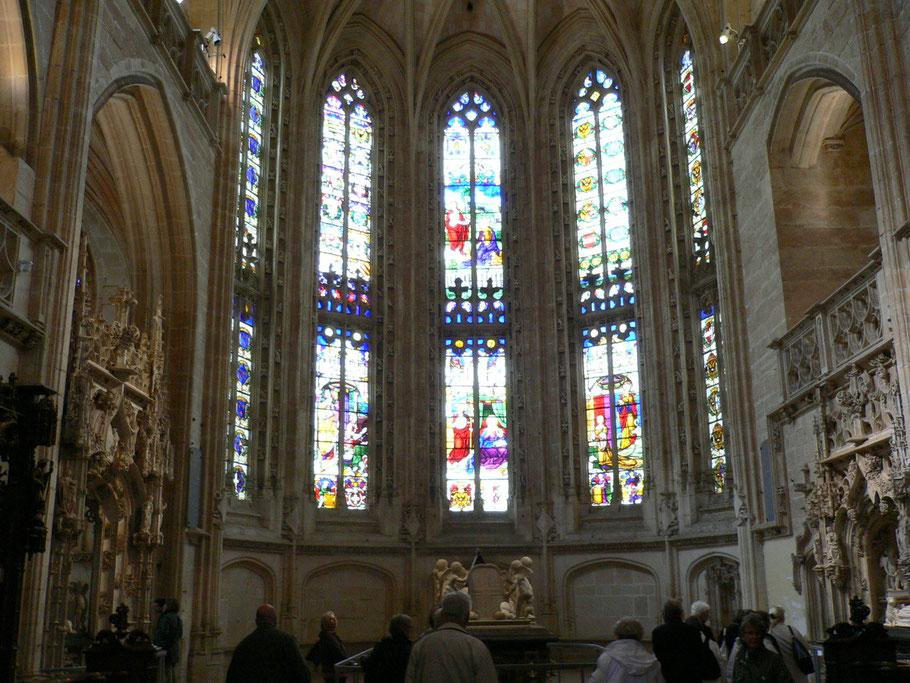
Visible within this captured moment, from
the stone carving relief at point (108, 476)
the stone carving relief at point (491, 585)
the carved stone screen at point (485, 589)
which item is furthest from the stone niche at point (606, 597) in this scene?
the stone carving relief at point (108, 476)

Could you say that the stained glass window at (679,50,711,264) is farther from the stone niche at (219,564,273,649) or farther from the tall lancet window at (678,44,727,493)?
the stone niche at (219,564,273,649)

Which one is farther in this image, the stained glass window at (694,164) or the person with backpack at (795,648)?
the stained glass window at (694,164)

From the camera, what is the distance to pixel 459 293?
2158 cm

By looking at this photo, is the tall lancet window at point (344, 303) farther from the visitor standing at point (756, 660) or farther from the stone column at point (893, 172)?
the visitor standing at point (756, 660)

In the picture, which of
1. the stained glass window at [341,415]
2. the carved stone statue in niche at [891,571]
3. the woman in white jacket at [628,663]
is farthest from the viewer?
the stained glass window at [341,415]

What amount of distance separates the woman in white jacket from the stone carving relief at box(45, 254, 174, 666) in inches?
257

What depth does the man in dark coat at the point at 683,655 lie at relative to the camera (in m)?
6.49

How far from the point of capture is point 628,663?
5586 millimetres

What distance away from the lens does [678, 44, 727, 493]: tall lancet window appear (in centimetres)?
1806

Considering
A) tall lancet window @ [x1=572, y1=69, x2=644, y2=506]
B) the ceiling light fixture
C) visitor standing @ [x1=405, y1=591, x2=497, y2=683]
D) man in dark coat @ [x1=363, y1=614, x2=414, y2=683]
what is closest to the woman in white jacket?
visitor standing @ [x1=405, y1=591, x2=497, y2=683]

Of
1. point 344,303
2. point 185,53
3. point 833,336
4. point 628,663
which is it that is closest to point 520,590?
point 833,336

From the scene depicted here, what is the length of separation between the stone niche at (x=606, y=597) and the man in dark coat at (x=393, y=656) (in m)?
12.5

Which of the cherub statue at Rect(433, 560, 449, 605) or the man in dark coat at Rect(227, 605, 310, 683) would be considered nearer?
the man in dark coat at Rect(227, 605, 310, 683)

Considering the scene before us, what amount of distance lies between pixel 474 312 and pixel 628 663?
16.0 metres
